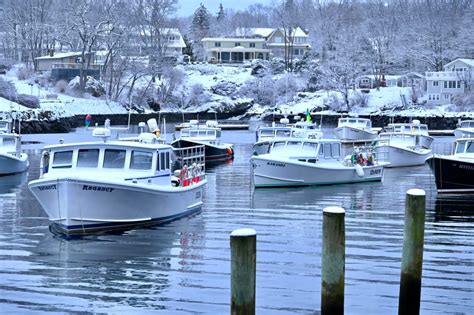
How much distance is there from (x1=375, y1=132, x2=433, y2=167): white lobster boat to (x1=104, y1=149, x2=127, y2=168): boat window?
25696 mm

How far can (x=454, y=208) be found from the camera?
32438 mm

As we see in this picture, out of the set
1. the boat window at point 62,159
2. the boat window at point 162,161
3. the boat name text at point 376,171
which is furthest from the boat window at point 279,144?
the boat window at point 62,159

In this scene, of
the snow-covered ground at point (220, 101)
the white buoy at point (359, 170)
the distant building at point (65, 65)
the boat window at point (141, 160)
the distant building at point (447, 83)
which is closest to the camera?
the boat window at point (141, 160)

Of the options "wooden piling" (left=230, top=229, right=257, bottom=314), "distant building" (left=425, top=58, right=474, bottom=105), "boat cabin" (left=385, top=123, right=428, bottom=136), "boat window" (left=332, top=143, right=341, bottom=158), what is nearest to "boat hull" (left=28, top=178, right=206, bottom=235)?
"wooden piling" (left=230, top=229, right=257, bottom=314)

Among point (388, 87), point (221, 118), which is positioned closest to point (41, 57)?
point (221, 118)

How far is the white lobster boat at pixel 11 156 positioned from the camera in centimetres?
4528

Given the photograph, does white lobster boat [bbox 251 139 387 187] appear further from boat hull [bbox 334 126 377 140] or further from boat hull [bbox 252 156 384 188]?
boat hull [bbox 334 126 377 140]

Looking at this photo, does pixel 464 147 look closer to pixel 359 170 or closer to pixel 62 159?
pixel 359 170

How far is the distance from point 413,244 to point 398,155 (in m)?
37.6

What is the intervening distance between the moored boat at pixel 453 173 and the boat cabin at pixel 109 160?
1327 centimetres

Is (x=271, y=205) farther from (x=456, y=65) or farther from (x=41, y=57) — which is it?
(x=41, y=57)

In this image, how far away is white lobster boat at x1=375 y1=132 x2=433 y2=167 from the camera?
52312mm

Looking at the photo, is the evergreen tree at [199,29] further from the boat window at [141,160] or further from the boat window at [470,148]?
the boat window at [141,160]

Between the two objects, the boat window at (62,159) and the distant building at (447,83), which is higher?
the boat window at (62,159)
